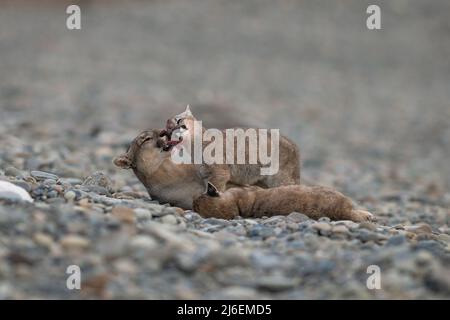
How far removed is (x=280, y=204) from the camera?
6.60m

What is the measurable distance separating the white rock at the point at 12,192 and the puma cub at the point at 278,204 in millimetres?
1408

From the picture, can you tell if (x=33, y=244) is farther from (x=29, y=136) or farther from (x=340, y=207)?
(x=29, y=136)

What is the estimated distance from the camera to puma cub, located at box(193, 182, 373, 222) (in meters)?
6.53

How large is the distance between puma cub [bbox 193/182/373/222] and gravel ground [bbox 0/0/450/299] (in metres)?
0.22

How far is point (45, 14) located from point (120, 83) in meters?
9.43

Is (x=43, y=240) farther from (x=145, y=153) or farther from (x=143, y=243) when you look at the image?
(x=145, y=153)

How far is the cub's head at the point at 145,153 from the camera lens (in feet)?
23.0

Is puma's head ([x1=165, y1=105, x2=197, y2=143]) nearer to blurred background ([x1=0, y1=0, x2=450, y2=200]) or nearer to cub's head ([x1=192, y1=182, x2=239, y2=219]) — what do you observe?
cub's head ([x1=192, y1=182, x2=239, y2=219])

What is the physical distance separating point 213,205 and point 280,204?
1.80ft

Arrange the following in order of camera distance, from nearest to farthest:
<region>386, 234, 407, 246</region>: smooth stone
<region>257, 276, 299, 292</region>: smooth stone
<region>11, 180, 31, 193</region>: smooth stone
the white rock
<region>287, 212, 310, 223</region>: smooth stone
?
<region>257, 276, 299, 292</region>: smooth stone → <region>386, 234, 407, 246</region>: smooth stone → the white rock → <region>11, 180, 31, 193</region>: smooth stone → <region>287, 212, 310, 223</region>: smooth stone

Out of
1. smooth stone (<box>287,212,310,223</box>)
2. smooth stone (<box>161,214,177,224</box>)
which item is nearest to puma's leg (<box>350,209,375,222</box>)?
smooth stone (<box>287,212,310,223</box>)

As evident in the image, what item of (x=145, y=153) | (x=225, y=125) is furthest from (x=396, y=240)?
(x=225, y=125)

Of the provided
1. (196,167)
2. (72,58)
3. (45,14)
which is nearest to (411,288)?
(196,167)

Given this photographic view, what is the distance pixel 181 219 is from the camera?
20.0 feet
